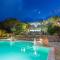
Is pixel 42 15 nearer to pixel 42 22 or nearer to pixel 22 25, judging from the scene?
pixel 42 22

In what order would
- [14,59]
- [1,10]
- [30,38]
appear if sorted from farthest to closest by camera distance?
[1,10]
[30,38]
[14,59]

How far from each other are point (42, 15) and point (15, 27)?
231cm

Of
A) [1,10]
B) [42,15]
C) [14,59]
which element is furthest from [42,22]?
[14,59]

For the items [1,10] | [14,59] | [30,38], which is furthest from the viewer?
[1,10]

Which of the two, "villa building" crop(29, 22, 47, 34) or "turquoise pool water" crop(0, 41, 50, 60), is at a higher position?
"villa building" crop(29, 22, 47, 34)

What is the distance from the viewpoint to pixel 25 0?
526 inches

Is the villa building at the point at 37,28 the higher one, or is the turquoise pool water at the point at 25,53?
the villa building at the point at 37,28

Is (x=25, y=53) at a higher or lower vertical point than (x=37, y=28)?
lower

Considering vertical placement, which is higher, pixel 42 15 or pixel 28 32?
pixel 42 15

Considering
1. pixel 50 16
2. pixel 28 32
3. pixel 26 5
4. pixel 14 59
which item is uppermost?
pixel 26 5

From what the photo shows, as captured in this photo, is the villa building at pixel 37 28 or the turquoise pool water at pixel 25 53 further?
the villa building at pixel 37 28

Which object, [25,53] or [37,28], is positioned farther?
[37,28]

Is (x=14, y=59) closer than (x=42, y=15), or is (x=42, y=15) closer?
(x=14, y=59)

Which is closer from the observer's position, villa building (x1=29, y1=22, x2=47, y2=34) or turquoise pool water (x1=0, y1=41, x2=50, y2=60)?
turquoise pool water (x1=0, y1=41, x2=50, y2=60)
